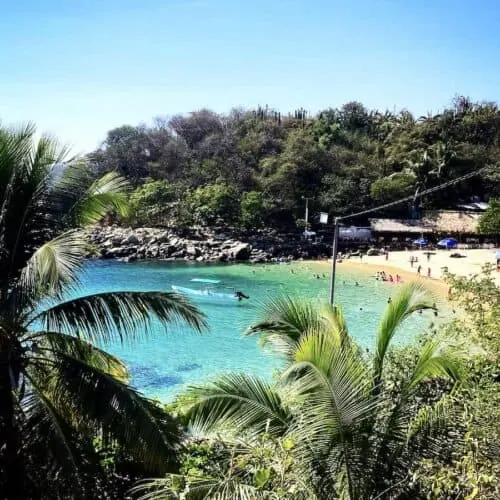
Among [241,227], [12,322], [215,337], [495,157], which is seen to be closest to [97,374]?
[12,322]

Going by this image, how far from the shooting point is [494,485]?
13.0ft

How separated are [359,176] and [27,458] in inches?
1975

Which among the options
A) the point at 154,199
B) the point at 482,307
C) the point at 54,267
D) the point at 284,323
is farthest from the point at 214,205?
the point at 54,267

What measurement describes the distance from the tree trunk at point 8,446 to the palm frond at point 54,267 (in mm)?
713

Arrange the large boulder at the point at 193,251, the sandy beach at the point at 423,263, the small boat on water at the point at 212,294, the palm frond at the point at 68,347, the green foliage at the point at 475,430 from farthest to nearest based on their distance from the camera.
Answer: the large boulder at the point at 193,251 < the sandy beach at the point at 423,263 < the small boat on water at the point at 212,294 < the palm frond at the point at 68,347 < the green foliage at the point at 475,430

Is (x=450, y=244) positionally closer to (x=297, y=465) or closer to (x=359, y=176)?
(x=359, y=176)

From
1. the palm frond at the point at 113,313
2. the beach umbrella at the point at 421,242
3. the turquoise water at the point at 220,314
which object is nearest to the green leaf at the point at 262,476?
the palm frond at the point at 113,313

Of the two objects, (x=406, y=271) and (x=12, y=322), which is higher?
(x=12, y=322)

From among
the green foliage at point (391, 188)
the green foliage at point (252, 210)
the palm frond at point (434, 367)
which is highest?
the green foliage at point (391, 188)

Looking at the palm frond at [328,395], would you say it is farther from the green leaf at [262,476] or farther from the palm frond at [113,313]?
the palm frond at [113,313]

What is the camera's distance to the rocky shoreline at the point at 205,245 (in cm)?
4438

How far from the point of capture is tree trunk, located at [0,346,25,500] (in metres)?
5.47

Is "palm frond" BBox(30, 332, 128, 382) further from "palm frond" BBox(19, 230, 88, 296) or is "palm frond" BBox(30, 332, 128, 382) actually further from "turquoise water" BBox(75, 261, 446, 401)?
"turquoise water" BBox(75, 261, 446, 401)

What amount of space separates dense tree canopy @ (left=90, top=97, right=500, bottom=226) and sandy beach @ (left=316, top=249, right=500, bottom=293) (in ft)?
25.7
